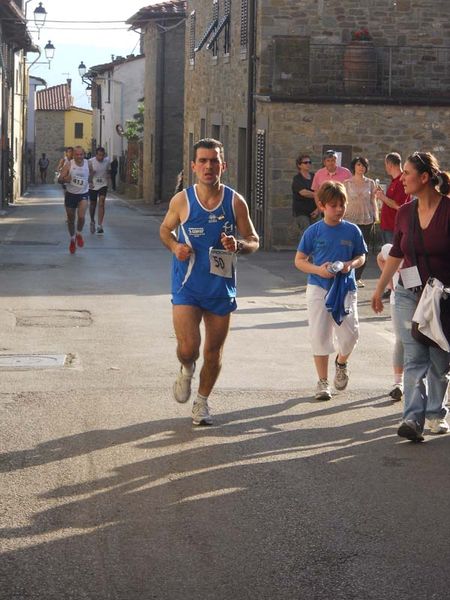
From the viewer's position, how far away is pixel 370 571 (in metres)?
4.97

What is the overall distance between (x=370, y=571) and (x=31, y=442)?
2.87m

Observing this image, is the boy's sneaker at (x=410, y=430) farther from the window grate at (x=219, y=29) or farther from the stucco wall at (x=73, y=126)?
the stucco wall at (x=73, y=126)

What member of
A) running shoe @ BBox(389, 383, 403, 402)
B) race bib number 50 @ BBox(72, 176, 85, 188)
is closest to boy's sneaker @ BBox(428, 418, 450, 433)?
running shoe @ BBox(389, 383, 403, 402)

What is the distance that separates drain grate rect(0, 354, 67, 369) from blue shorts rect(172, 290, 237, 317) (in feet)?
8.07

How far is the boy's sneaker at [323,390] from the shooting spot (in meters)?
8.79

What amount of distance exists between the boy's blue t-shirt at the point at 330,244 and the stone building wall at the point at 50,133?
90.4 metres

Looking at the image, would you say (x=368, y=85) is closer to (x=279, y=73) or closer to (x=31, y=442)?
(x=279, y=73)

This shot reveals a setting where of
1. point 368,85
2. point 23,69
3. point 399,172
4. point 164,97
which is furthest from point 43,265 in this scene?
point 23,69

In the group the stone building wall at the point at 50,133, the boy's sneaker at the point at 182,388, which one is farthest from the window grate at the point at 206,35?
the stone building wall at the point at 50,133

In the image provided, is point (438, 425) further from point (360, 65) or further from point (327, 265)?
point (360, 65)

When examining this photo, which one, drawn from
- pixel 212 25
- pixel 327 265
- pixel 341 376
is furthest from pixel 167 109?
pixel 327 265

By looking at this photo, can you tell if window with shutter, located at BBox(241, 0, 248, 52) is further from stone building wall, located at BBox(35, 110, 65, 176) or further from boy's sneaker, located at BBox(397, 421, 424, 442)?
stone building wall, located at BBox(35, 110, 65, 176)

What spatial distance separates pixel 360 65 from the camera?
23.8m

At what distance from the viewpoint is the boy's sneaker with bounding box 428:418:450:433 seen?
767 centimetres
